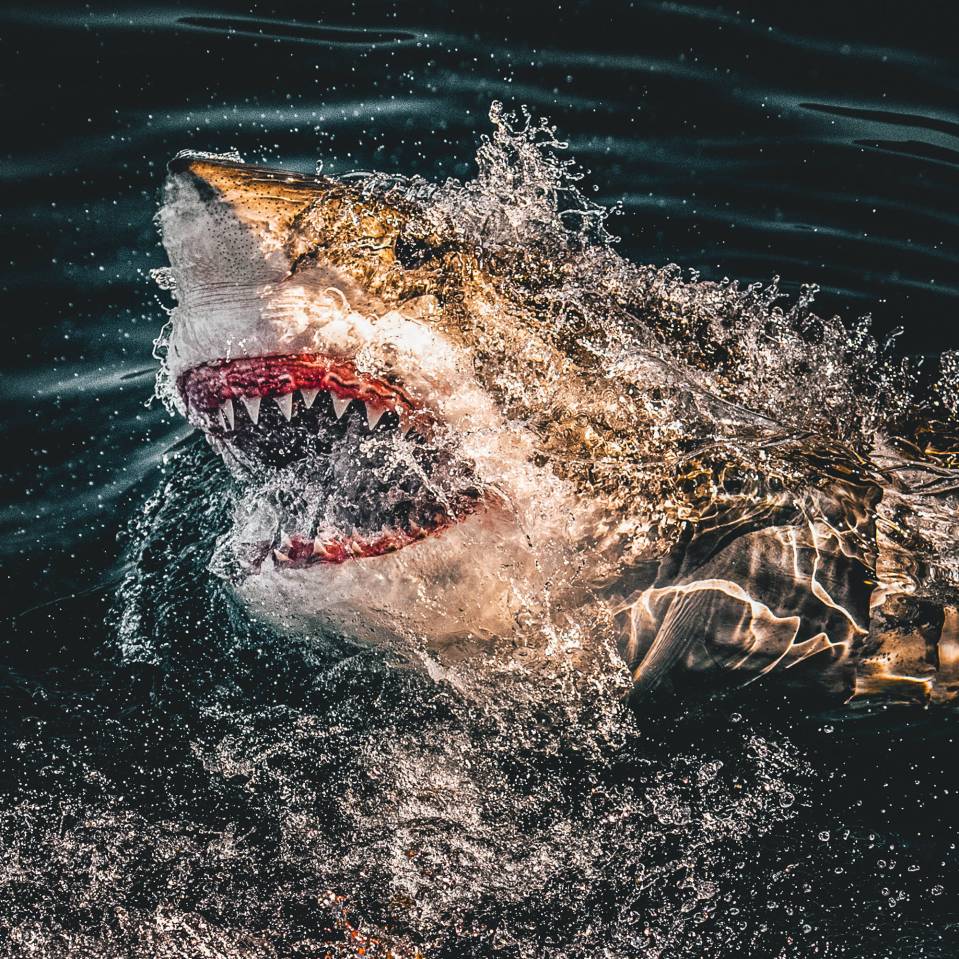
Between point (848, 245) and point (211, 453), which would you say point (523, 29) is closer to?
point (848, 245)

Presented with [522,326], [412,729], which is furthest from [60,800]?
[522,326]

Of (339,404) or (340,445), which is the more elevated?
(339,404)

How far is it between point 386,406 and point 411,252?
0.37 metres

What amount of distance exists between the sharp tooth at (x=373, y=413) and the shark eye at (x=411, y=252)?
0.33 metres

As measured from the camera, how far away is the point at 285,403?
7.43 ft

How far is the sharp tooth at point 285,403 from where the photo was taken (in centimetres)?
226

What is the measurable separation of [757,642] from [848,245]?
2.85 metres

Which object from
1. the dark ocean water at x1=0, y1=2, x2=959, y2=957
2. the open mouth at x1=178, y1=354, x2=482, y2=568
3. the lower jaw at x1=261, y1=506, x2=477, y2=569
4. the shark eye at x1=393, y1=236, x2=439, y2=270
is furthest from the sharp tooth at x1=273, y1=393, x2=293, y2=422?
the dark ocean water at x1=0, y1=2, x2=959, y2=957

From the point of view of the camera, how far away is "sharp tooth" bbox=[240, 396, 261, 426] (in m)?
2.27

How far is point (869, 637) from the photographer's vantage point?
246 cm

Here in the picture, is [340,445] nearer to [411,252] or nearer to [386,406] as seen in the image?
[386,406]

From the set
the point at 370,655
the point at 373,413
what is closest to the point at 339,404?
the point at 373,413

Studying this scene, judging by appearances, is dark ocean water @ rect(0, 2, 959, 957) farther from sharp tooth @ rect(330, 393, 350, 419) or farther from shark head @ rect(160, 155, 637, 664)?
sharp tooth @ rect(330, 393, 350, 419)

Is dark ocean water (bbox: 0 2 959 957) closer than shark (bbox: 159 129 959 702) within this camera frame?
No
